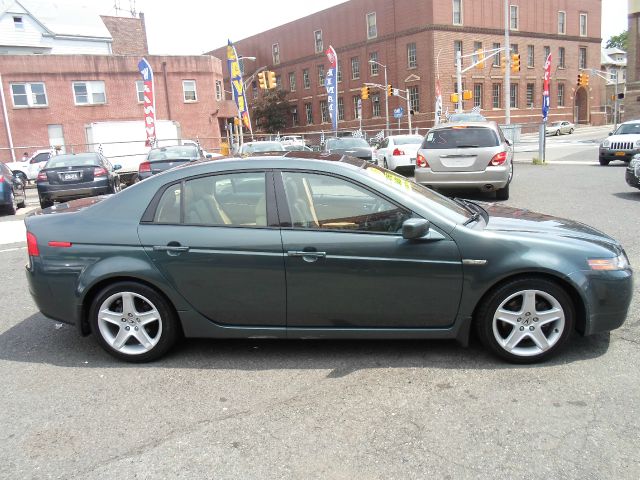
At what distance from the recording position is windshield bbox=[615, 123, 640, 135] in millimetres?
18997

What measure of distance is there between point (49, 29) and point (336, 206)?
51.6 metres

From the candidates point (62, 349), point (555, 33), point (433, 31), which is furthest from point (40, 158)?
point (555, 33)

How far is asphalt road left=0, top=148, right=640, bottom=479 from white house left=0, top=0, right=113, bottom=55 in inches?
1949

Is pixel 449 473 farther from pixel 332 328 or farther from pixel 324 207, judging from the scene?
pixel 324 207

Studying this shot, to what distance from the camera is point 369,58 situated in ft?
212

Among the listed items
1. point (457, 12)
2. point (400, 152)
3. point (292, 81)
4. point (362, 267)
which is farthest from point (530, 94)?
point (362, 267)

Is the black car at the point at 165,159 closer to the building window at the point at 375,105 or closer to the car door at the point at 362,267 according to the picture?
the car door at the point at 362,267

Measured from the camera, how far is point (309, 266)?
3.73 metres

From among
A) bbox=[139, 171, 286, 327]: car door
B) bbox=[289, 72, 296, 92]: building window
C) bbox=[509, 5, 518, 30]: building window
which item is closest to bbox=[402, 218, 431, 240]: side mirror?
bbox=[139, 171, 286, 327]: car door

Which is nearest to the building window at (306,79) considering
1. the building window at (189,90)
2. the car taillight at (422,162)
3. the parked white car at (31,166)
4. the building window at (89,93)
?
the building window at (189,90)

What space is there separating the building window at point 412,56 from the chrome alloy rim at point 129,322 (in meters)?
59.2

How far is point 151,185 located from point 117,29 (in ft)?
209

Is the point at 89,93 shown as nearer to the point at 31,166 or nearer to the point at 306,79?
the point at 31,166

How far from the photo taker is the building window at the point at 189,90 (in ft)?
139
